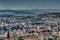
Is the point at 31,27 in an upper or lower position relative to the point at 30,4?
lower

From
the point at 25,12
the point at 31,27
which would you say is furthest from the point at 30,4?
the point at 31,27

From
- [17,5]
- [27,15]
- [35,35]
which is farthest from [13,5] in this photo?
[35,35]

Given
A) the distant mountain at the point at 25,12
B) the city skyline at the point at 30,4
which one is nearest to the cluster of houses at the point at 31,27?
the distant mountain at the point at 25,12

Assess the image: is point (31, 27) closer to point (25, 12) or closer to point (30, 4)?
point (25, 12)

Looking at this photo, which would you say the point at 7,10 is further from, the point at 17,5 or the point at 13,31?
the point at 13,31

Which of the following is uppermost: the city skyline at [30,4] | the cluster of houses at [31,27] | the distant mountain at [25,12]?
the city skyline at [30,4]

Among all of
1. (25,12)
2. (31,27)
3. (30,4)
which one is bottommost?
(31,27)

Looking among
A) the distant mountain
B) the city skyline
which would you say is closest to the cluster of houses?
the distant mountain

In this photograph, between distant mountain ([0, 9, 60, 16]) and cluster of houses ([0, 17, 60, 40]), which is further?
distant mountain ([0, 9, 60, 16])

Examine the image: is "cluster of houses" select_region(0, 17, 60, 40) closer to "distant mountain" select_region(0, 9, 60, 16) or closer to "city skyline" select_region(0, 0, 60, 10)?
"distant mountain" select_region(0, 9, 60, 16)

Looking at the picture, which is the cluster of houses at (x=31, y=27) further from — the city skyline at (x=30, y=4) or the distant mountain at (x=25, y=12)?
the city skyline at (x=30, y=4)

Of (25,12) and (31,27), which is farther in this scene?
(25,12)
